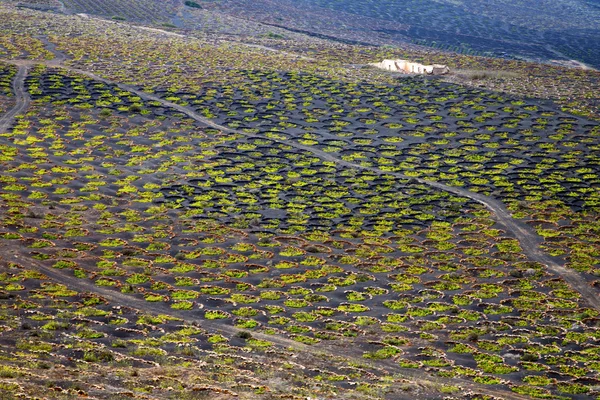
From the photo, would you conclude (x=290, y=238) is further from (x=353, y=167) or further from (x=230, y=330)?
(x=353, y=167)

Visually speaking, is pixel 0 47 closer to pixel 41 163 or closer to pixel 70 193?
pixel 41 163

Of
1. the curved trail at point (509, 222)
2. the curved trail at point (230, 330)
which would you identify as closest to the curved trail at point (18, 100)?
the curved trail at point (509, 222)

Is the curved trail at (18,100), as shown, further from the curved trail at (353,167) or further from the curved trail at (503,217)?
the curved trail at (503,217)

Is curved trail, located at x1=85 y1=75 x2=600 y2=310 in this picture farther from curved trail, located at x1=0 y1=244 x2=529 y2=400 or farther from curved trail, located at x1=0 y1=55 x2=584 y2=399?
curved trail, located at x1=0 y1=244 x2=529 y2=400

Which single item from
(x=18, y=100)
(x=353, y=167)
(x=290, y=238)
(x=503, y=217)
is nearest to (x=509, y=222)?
(x=503, y=217)

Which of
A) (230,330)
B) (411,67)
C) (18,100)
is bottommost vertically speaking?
(230,330)

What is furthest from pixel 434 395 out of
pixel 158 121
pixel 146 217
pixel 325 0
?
pixel 325 0

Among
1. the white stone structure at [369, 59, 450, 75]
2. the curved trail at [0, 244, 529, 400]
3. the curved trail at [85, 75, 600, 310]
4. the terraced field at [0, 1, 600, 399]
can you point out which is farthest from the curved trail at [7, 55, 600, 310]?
the white stone structure at [369, 59, 450, 75]
